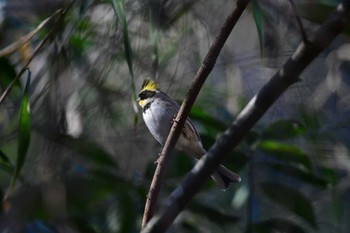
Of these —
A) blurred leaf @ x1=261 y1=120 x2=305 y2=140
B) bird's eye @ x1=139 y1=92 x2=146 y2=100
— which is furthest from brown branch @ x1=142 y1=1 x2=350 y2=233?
bird's eye @ x1=139 y1=92 x2=146 y2=100

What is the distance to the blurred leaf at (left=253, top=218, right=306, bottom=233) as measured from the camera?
104 inches

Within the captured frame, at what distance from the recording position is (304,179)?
107 inches

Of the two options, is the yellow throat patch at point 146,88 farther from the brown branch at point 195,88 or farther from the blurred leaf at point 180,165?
the brown branch at point 195,88

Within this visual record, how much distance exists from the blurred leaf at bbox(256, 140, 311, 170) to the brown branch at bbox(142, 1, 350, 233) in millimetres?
868

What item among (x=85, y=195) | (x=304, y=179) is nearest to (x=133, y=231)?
(x=85, y=195)

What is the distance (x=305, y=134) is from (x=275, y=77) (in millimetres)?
1000

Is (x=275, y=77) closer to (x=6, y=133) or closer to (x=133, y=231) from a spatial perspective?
(x=133, y=231)

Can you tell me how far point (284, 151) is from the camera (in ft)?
8.79

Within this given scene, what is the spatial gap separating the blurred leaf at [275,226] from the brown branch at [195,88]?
Answer: 0.65 metres

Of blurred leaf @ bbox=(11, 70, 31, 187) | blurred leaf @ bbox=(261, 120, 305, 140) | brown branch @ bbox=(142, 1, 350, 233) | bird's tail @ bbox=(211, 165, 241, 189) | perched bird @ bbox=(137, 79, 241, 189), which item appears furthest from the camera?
perched bird @ bbox=(137, 79, 241, 189)

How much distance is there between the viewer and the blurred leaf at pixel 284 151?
265cm

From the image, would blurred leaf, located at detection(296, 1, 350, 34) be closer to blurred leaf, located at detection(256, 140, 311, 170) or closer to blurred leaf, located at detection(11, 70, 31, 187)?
blurred leaf, located at detection(256, 140, 311, 170)

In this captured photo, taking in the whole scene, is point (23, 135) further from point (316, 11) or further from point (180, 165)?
point (316, 11)

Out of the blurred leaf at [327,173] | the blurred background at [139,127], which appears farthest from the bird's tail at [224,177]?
the blurred leaf at [327,173]
